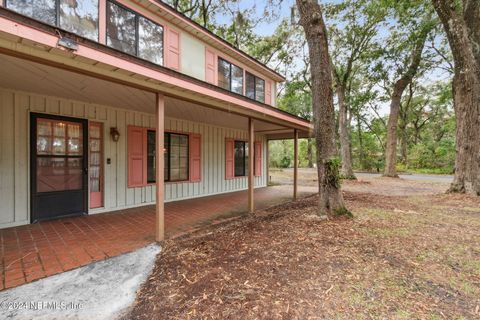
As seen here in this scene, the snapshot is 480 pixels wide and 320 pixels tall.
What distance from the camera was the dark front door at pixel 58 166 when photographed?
407 cm

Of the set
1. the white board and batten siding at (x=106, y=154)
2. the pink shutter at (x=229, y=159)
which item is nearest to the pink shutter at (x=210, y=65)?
the white board and batten siding at (x=106, y=154)

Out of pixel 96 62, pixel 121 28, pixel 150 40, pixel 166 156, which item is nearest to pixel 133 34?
pixel 121 28

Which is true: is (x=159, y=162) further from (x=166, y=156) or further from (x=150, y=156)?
(x=166, y=156)

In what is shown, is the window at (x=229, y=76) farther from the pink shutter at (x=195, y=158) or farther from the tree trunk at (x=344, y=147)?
the tree trunk at (x=344, y=147)

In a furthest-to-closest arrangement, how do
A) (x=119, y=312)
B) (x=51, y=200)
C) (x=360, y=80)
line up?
(x=360, y=80) < (x=51, y=200) < (x=119, y=312)

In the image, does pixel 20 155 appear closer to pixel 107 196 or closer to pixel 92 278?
pixel 107 196

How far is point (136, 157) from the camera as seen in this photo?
5.47 metres

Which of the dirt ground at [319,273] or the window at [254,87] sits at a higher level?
the window at [254,87]

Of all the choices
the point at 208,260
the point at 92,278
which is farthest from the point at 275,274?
the point at 92,278

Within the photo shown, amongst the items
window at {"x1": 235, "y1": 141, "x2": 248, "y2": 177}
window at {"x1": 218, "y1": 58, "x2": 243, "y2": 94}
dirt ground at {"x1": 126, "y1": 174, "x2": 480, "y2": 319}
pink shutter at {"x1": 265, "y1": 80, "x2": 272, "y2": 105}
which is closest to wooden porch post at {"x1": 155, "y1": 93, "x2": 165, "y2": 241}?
dirt ground at {"x1": 126, "y1": 174, "x2": 480, "y2": 319}

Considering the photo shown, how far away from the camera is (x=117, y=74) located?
8.56 ft

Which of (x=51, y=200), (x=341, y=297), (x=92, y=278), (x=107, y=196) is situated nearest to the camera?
(x=341, y=297)

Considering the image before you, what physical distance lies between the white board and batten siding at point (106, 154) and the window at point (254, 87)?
1.80 m

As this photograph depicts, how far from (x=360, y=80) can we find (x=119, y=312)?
Result: 2104 centimetres
